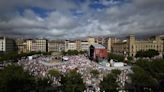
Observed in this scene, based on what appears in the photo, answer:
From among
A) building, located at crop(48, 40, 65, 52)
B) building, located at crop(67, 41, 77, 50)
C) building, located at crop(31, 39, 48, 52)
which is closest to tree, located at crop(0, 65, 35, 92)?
building, located at crop(31, 39, 48, 52)

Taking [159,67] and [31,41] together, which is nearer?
→ [159,67]

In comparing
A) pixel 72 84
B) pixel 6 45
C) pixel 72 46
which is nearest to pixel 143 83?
pixel 72 84

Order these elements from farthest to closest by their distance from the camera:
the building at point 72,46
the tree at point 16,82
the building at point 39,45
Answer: the building at point 72,46, the building at point 39,45, the tree at point 16,82

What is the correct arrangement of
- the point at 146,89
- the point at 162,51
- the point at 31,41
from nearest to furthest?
the point at 146,89 → the point at 162,51 → the point at 31,41

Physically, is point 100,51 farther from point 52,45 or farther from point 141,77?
point 52,45

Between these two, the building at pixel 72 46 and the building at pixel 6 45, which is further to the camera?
the building at pixel 72 46

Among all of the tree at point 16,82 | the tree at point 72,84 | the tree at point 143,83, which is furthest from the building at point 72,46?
the tree at point 16,82

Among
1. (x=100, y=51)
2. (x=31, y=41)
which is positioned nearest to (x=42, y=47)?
(x=31, y=41)

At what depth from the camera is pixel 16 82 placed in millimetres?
25594

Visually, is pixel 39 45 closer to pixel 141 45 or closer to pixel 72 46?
pixel 72 46

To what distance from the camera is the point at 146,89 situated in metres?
29.1

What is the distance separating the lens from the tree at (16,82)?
24.9 m

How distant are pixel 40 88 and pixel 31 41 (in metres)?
136

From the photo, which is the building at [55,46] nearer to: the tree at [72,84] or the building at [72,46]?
the building at [72,46]
